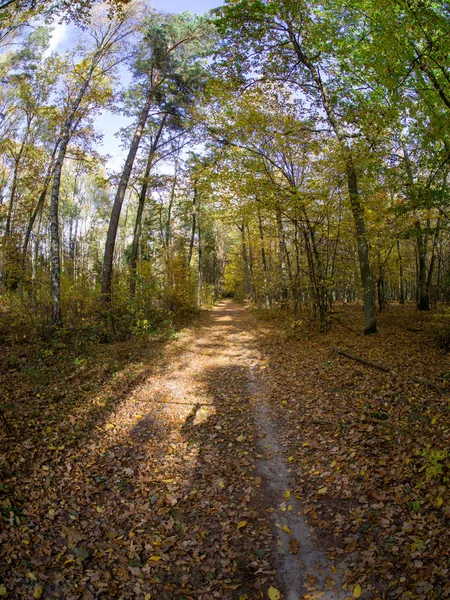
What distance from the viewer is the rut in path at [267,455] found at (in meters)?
3.38

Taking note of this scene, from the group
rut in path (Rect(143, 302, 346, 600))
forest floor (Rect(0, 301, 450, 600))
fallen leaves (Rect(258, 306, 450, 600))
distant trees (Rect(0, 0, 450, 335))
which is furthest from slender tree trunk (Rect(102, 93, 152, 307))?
fallen leaves (Rect(258, 306, 450, 600))

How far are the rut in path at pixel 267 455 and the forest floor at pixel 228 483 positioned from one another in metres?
0.02

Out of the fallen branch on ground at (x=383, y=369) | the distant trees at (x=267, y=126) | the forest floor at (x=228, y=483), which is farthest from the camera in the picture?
the distant trees at (x=267, y=126)

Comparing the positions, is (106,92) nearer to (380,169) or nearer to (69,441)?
(380,169)

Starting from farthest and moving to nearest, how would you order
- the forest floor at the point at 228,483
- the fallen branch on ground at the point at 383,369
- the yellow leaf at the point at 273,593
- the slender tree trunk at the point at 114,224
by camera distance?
the slender tree trunk at the point at 114,224, the fallen branch on ground at the point at 383,369, the forest floor at the point at 228,483, the yellow leaf at the point at 273,593

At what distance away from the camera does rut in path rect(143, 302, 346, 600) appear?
3.38m

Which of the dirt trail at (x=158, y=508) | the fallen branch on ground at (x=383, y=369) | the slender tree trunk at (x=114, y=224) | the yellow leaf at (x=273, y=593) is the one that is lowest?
the yellow leaf at (x=273, y=593)

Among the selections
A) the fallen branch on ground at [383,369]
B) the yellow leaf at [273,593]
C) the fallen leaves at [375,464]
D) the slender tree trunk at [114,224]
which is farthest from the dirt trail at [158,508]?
the slender tree trunk at [114,224]

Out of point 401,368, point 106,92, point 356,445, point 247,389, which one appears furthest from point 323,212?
point 106,92

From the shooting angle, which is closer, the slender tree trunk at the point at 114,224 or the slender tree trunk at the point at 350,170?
the slender tree trunk at the point at 350,170

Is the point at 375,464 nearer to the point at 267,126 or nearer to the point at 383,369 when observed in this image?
the point at 383,369

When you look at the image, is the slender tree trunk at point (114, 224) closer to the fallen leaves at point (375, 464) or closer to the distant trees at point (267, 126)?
the distant trees at point (267, 126)

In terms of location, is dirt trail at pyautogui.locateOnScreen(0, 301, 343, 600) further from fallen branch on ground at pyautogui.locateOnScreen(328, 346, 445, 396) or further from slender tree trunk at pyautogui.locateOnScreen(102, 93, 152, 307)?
slender tree trunk at pyautogui.locateOnScreen(102, 93, 152, 307)

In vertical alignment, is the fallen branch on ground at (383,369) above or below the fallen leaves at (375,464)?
above
